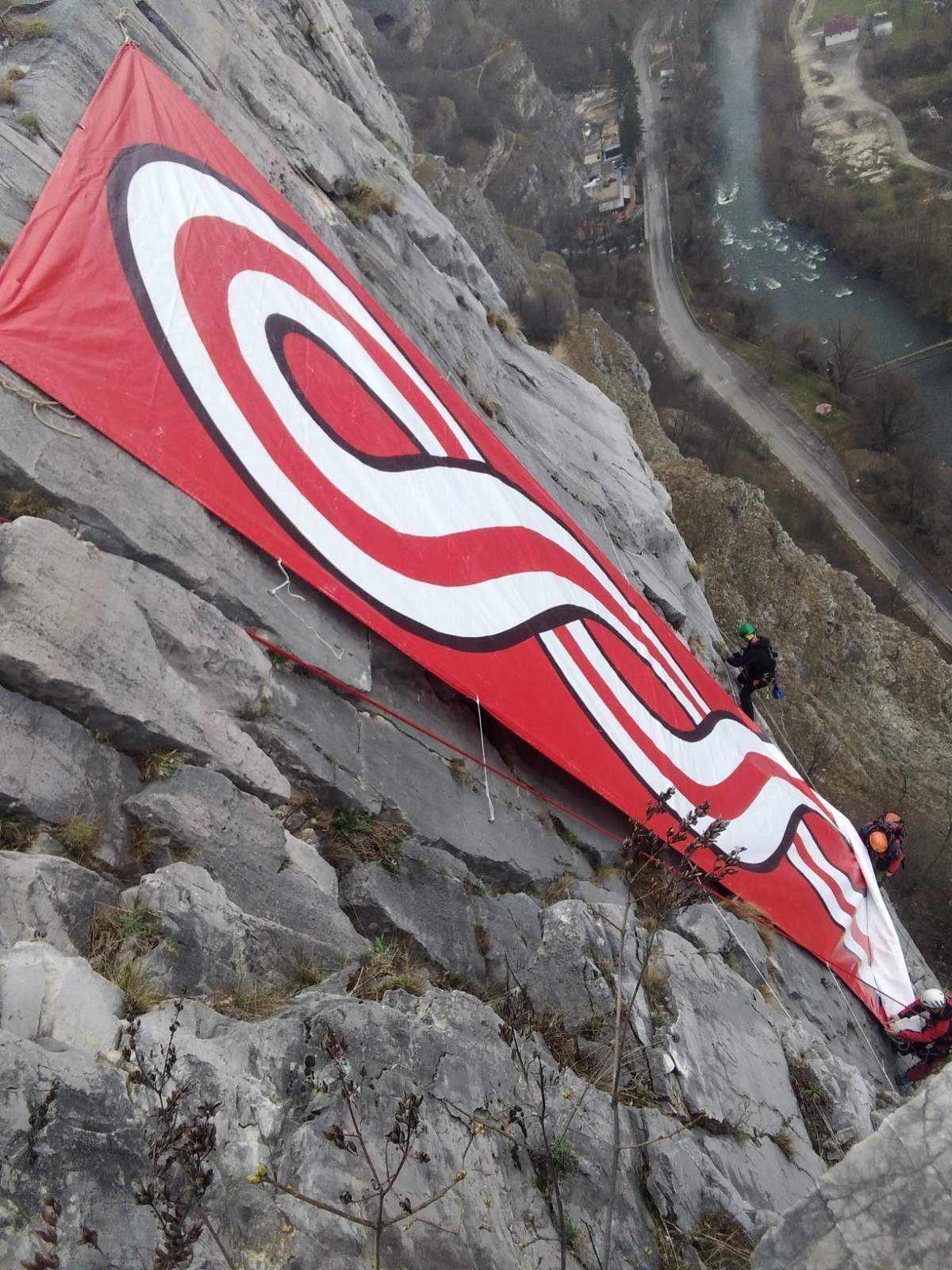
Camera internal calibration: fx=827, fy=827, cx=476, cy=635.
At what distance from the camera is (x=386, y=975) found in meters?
4.39

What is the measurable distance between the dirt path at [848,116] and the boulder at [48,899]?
215ft

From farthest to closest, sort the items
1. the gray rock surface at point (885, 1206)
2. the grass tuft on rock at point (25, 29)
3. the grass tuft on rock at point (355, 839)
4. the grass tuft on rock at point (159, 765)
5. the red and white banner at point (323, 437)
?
the grass tuft on rock at point (25, 29) → the red and white banner at point (323, 437) → the grass tuft on rock at point (355, 839) → the grass tuft on rock at point (159, 765) → the gray rock surface at point (885, 1206)

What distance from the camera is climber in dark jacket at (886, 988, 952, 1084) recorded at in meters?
9.06

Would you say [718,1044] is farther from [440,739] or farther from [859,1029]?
[859,1029]

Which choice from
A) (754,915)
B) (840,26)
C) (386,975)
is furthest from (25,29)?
(840,26)

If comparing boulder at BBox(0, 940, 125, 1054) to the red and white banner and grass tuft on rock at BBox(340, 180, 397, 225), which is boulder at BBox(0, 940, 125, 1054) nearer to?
the red and white banner

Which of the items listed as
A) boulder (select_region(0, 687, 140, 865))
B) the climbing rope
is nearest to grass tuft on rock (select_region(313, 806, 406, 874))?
boulder (select_region(0, 687, 140, 865))

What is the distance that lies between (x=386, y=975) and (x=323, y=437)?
391cm

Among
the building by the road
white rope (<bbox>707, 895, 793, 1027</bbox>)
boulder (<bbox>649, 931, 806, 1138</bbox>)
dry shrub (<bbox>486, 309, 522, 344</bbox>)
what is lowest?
white rope (<bbox>707, 895, 793, 1027</bbox>)

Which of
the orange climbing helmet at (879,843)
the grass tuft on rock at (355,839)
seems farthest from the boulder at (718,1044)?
the orange climbing helmet at (879,843)

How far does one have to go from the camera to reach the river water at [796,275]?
1726 inches

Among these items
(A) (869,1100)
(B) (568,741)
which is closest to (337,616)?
(B) (568,741)

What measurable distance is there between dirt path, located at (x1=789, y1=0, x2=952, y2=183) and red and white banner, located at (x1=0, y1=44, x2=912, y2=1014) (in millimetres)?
60153

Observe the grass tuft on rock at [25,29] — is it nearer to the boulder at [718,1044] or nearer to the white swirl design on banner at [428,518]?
the white swirl design on banner at [428,518]
